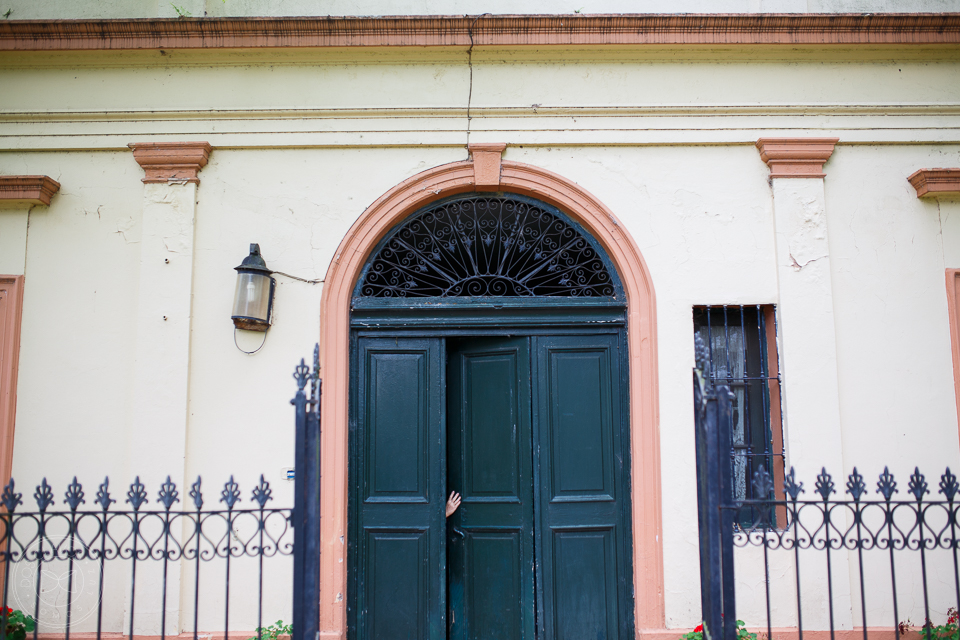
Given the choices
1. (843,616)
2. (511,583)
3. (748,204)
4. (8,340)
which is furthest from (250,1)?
(843,616)

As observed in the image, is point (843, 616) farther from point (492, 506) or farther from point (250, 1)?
point (250, 1)

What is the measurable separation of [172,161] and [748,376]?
4561 mm

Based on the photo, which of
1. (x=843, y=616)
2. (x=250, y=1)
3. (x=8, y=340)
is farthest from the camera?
(x=250, y=1)

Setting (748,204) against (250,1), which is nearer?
(748,204)

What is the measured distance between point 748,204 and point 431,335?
255 centimetres

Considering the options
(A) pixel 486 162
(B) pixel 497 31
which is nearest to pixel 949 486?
(A) pixel 486 162

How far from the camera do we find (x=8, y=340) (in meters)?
Answer: 4.91

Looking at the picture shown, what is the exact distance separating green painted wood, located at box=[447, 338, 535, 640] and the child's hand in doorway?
93 mm

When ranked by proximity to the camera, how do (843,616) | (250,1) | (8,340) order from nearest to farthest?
(843,616) < (8,340) < (250,1)

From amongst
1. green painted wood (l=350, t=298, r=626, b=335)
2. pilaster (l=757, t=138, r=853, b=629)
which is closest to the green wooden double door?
green painted wood (l=350, t=298, r=626, b=335)

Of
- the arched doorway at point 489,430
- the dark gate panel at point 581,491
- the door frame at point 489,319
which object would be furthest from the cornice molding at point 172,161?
the dark gate panel at point 581,491

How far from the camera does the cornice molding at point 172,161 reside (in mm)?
5020

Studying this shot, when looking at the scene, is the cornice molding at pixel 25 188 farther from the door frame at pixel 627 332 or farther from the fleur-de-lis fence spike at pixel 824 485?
the fleur-de-lis fence spike at pixel 824 485

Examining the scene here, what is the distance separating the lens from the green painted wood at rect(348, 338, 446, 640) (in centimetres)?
480
